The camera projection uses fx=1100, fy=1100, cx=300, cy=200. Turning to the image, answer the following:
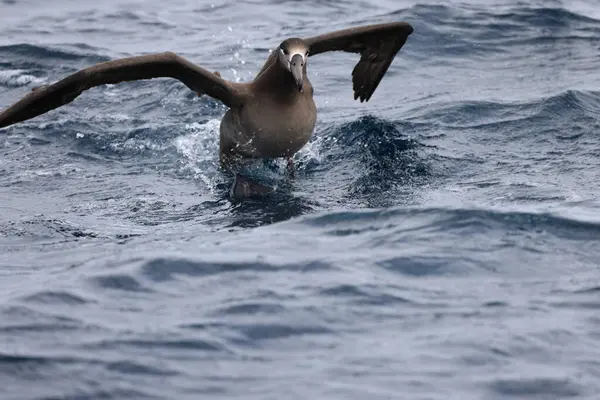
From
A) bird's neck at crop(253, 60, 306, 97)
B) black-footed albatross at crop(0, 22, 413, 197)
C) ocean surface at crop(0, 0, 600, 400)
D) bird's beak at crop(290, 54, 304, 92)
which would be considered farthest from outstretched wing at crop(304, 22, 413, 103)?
bird's beak at crop(290, 54, 304, 92)

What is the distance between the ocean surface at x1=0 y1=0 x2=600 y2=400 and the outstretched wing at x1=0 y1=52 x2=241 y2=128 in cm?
86

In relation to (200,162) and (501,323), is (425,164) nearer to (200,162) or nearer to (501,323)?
(200,162)

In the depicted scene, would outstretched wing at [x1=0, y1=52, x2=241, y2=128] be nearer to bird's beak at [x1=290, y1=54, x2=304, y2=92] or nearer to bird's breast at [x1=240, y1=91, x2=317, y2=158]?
bird's breast at [x1=240, y1=91, x2=317, y2=158]

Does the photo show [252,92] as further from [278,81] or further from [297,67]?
[297,67]

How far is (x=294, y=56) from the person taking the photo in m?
9.38

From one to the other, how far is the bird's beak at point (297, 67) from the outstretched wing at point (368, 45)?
2.78 feet

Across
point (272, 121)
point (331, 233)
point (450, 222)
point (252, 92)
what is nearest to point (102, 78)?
point (252, 92)

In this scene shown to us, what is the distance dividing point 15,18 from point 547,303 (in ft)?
44.2

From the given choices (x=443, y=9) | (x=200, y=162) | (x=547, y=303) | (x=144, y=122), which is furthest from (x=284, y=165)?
(x=443, y=9)

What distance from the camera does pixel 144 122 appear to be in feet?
39.7

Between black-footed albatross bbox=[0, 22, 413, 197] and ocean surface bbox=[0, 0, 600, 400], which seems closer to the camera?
ocean surface bbox=[0, 0, 600, 400]

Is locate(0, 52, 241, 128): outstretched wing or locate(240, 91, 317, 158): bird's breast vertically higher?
locate(0, 52, 241, 128): outstretched wing

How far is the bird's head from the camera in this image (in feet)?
30.5

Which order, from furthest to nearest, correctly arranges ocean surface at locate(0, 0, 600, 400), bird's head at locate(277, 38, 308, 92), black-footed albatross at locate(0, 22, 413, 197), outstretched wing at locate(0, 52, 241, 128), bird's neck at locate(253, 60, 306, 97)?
1. bird's neck at locate(253, 60, 306, 97)
2. bird's head at locate(277, 38, 308, 92)
3. black-footed albatross at locate(0, 22, 413, 197)
4. outstretched wing at locate(0, 52, 241, 128)
5. ocean surface at locate(0, 0, 600, 400)
